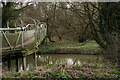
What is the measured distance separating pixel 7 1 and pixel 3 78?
7.94 m

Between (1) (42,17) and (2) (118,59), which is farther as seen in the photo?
(1) (42,17)

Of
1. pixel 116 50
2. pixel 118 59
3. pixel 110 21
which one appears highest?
pixel 110 21

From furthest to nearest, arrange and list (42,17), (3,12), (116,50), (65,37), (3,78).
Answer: (65,37), (42,17), (3,12), (116,50), (3,78)

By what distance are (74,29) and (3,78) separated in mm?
15256

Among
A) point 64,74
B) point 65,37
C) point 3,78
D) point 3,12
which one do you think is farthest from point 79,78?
point 65,37

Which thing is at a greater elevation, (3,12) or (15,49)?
(3,12)

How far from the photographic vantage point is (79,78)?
4734 mm

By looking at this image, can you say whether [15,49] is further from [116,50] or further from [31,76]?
[116,50]

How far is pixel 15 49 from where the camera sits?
18.2ft

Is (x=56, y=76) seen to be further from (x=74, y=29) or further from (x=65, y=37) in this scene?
(x=65, y=37)

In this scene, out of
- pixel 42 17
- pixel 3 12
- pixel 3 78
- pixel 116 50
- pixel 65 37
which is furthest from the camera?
pixel 65 37

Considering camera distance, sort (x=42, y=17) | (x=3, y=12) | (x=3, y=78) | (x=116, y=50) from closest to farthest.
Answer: (x=3, y=78) < (x=116, y=50) < (x=3, y=12) < (x=42, y=17)

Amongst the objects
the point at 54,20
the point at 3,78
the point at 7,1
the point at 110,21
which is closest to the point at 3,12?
the point at 7,1

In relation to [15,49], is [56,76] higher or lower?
lower
